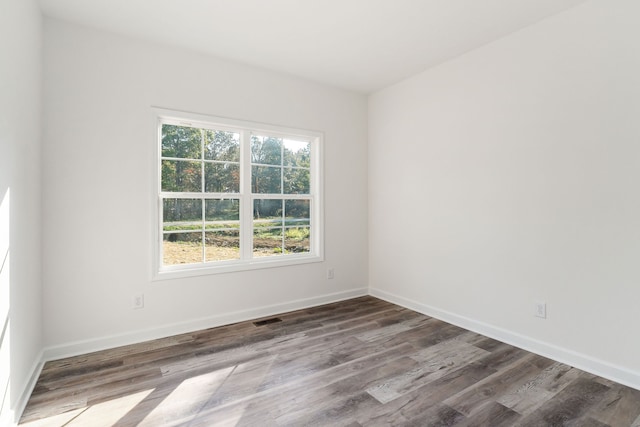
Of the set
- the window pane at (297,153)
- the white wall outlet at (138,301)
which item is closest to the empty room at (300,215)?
the white wall outlet at (138,301)

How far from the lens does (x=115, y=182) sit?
2.77 metres

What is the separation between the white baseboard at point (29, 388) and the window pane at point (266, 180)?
224 centimetres

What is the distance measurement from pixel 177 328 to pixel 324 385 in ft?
5.34

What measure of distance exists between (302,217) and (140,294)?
190 cm

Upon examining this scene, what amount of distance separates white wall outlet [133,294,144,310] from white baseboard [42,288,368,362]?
0.22m

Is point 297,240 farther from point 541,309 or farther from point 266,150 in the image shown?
point 541,309

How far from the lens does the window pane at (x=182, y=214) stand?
3.06m

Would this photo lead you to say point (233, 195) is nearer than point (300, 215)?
Yes

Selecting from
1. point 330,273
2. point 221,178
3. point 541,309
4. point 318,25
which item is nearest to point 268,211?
point 221,178

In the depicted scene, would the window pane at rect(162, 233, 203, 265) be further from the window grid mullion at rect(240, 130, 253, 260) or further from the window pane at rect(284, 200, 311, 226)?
the window pane at rect(284, 200, 311, 226)

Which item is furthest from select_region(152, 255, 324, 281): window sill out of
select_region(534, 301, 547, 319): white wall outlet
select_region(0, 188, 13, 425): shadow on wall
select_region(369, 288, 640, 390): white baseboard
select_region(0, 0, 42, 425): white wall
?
select_region(534, 301, 547, 319): white wall outlet

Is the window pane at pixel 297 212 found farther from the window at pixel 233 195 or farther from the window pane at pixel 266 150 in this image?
the window pane at pixel 266 150

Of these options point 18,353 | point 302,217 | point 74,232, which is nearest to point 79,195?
point 74,232

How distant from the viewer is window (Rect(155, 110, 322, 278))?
3.08 metres
